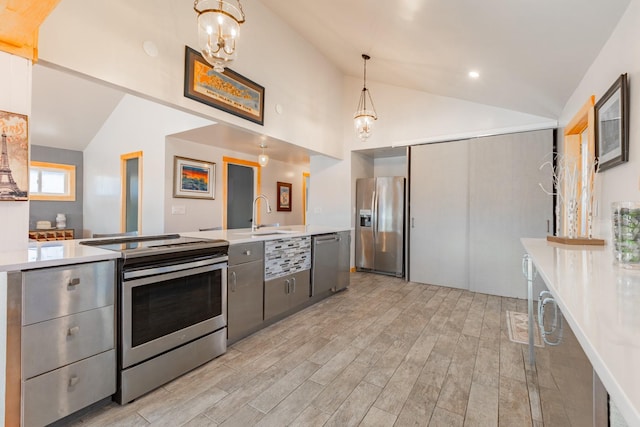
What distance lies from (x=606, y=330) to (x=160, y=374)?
225 centimetres

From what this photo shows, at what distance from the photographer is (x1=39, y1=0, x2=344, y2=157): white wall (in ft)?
6.28

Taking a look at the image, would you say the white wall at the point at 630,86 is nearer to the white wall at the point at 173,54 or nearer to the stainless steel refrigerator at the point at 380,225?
the stainless steel refrigerator at the point at 380,225

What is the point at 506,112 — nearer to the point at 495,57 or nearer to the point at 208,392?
the point at 495,57

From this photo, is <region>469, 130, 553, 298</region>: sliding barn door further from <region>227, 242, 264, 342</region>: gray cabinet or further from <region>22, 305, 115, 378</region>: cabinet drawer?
<region>22, 305, 115, 378</region>: cabinet drawer

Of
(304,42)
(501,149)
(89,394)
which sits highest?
(304,42)

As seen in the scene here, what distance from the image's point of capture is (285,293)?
3066 millimetres

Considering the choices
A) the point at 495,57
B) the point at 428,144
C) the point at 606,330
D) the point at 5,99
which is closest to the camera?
the point at 606,330

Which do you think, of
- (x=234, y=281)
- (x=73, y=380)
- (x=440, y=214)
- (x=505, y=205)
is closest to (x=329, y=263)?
(x=234, y=281)

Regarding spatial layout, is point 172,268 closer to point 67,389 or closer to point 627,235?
point 67,389

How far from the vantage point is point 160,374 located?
6.26 feet

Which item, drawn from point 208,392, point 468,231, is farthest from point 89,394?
point 468,231

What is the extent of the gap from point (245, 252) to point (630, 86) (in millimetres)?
2878

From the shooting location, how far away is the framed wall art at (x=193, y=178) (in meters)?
4.65

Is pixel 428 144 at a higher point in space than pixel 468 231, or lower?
higher
